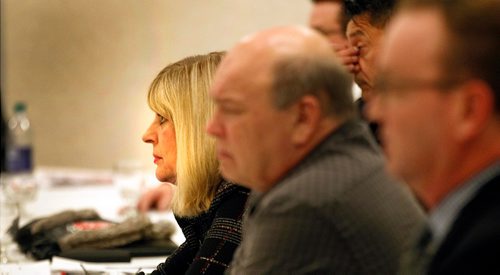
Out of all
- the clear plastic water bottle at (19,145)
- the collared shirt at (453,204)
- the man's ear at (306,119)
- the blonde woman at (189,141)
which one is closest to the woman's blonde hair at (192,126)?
the blonde woman at (189,141)

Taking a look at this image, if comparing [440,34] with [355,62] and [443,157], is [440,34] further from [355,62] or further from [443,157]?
[355,62]

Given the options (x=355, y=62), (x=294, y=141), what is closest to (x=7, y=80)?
(x=355, y=62)

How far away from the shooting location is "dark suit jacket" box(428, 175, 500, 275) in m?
1.26

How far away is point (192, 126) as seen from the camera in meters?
2.44

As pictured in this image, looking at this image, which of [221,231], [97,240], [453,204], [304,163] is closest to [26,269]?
[97,240]

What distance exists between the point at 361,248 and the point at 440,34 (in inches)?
17.2

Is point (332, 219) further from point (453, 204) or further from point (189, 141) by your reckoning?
point (189, 141)

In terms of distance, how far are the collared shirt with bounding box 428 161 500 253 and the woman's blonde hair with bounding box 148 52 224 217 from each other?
3.52 ft

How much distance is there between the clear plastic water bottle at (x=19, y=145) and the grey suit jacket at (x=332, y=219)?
3.95 meters

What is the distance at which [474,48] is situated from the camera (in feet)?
4.28

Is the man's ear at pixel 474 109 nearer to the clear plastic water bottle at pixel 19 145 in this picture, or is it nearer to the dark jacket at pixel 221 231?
the dark jacket at pixel 221 231

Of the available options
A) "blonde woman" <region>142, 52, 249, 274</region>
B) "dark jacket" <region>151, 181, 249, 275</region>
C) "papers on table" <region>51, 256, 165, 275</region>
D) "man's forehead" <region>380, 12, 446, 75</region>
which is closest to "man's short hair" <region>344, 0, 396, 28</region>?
"blonde woman" <region>142, 52, 249, 274</region>

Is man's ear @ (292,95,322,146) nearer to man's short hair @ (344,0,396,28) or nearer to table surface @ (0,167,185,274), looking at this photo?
man's short hair @ (344,0,396,28)

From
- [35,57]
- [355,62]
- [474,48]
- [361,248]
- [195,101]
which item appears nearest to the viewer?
[474,48]
